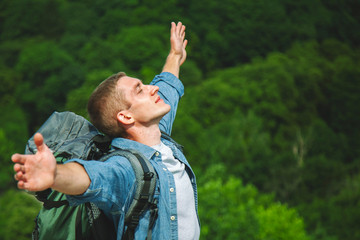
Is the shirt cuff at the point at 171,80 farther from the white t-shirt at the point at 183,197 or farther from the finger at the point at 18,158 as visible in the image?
the finger at the point at 18,158

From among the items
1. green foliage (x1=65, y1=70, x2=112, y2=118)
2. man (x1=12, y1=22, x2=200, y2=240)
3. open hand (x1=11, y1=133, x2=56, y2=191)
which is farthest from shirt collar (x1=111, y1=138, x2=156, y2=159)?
green foliage (x1=65, y1=70, x2=112, y2=118)

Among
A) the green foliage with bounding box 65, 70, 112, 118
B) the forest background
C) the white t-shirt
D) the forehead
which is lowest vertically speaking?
the forest background

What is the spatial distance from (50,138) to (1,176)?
3551 cm

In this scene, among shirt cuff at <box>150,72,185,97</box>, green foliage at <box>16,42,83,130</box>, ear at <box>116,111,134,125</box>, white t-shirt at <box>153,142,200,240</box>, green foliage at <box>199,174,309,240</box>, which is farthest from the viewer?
green foliage at <box>16,42,83,130</box>

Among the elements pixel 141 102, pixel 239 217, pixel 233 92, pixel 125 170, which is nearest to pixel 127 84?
pixel 141 102

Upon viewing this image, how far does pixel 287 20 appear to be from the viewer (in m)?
61.9

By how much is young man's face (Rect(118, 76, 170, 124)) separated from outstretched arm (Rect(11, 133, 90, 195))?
2.96 ft

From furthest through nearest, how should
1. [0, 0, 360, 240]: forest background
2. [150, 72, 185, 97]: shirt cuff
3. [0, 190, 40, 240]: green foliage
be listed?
[0, 0, 360, 240]: forest background
[0, 190, 40, 240]: green foliage
[150, 72, 185, 97]: shirt cuff

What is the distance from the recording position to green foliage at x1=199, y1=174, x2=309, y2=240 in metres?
24.2

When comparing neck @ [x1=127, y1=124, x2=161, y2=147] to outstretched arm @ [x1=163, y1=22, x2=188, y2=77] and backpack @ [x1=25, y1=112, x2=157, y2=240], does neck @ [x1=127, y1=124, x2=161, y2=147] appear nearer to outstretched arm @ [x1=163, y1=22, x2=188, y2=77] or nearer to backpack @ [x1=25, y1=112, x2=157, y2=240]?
backpack @ [x1=25, y1=112, x2=157, y2=240]

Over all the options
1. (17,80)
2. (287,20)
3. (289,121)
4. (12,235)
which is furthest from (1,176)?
(287,20)

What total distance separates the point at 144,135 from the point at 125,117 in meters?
0.18

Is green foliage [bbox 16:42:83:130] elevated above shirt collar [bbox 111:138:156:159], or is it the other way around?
shirt collar [bbox 111:138:156:159]

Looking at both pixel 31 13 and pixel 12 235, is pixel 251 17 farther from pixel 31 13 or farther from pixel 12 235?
pixel 12 235
